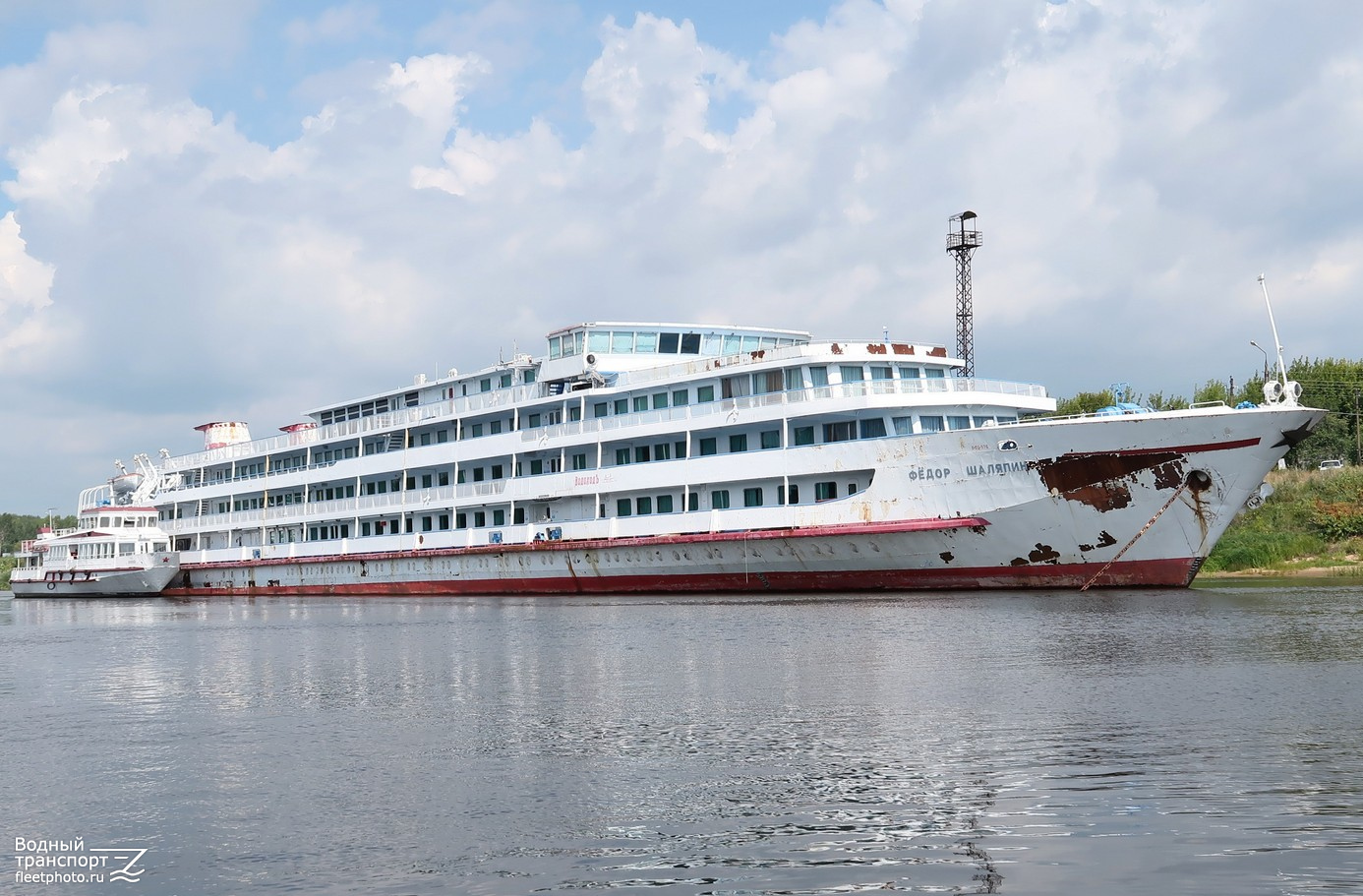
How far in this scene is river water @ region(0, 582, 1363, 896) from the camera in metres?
8.49

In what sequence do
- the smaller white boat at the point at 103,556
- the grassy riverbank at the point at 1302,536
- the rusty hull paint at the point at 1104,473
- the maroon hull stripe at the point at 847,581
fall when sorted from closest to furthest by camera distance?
the rusty hull paint at the point at 1104,473 < the maroon hull stripe at the point at 847,581 < the grassy riverbank at the point at 1302,536 < the smaller white boat at the point at 103,556

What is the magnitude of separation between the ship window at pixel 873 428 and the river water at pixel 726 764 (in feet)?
45.9

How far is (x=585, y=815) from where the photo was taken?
10180mm

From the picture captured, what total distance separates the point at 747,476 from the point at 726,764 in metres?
28.8

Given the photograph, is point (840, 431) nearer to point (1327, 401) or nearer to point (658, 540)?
point (658, 540)

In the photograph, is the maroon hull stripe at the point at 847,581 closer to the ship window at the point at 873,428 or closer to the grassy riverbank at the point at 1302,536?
the ship window at the point at 873,428

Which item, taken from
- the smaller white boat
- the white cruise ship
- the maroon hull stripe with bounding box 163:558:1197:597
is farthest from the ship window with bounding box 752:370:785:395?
the smaller white boat

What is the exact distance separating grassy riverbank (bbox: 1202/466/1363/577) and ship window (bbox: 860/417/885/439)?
1977 centimetres

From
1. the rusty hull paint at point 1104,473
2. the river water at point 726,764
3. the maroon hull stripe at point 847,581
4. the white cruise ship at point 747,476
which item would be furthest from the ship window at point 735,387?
the river water at point 726,764

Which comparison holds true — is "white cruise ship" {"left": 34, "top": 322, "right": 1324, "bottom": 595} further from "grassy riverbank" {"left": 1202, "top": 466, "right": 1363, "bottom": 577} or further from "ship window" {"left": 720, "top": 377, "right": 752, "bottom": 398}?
"grassy riverbank" {"left": 1202, "top": 466, "right": 1363, "bottom": 577}

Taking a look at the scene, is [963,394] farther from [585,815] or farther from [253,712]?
[585,815]

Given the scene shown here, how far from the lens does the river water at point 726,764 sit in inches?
334

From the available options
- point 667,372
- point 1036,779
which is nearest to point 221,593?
point 667,372

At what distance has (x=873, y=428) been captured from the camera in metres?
38.3
